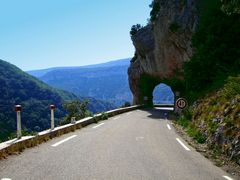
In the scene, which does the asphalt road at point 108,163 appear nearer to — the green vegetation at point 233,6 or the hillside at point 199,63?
the hillside at point 199,63

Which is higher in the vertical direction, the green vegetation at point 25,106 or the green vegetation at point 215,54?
the green vegetation at point 215,54

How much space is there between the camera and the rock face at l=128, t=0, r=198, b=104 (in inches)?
1703

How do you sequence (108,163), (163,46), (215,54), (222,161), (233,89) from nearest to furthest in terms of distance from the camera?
(108,163)
(222,161)
(233,89)
(215,54)
(163,46)

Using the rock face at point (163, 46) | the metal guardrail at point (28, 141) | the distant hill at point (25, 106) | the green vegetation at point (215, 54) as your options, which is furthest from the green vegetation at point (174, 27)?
the distant hill at point (25, 106)

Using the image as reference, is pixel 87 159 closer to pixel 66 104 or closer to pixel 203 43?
pixel 203 43

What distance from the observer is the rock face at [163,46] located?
43250mm

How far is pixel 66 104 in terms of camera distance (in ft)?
181

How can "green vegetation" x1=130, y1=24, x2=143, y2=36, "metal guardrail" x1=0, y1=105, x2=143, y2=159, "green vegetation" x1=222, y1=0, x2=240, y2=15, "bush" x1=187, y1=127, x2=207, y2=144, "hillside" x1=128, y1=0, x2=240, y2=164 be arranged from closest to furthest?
"metal guardrail" x1=0, y1=105, x2=143, y2=159 < "green vegetation" x1=222, y1=0, x2=240, y2=15 < "hillside" x1=128, y1=0, x2=240, y2=164 < "bush" x1=187, y1=127, x2=207, y2=144 < "green vegetation" x1=130, y1=24, x2=143, y2=36

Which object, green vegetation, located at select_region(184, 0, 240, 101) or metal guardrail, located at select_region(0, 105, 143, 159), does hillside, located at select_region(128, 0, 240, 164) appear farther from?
metal guardrail, located at select_region(0, 105, 143, 159)

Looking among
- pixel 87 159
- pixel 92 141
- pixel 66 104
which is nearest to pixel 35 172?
pixel 87 159

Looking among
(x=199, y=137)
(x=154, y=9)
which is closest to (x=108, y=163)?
(x=199, y=137)

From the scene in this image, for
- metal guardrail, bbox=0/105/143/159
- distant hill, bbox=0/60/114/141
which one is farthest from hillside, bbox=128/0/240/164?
distant hill, bbox=0/60/114/141

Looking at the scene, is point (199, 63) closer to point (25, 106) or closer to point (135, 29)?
point (135, 29)

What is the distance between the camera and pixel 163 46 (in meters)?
51.2
